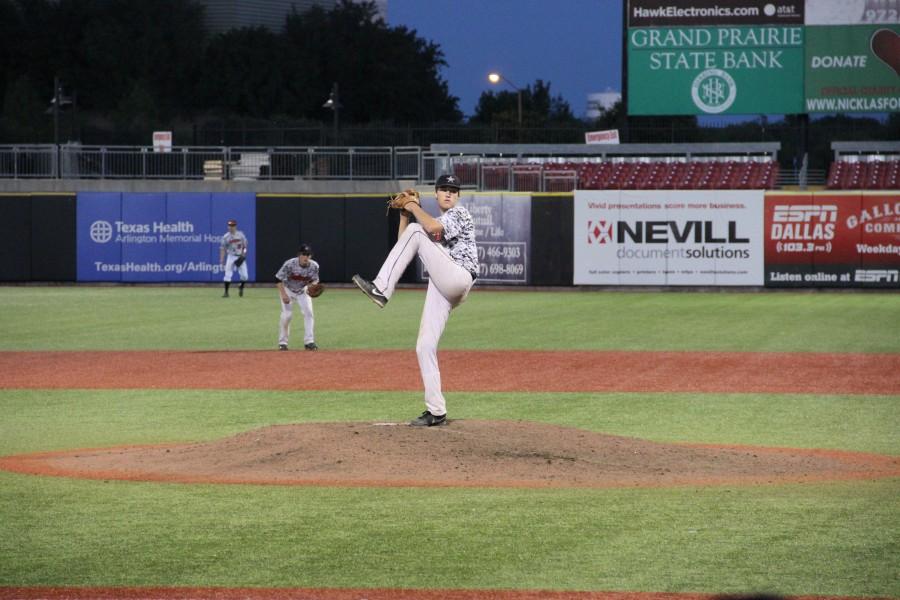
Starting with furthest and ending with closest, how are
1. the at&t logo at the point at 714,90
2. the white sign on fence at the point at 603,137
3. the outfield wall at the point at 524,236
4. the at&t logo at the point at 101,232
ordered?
the white sign on fence at the point at 603,137, the at&t logo at the point at 101,232, the at&t logo at the point at 714,90, the outfield wall at the point at 524,236

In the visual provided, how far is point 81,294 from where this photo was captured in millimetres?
38156

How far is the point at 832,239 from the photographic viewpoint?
1527 inches

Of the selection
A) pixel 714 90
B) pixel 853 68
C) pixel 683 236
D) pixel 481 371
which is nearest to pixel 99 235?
pixel 683 236

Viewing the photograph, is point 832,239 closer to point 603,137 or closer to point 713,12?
point 713,12

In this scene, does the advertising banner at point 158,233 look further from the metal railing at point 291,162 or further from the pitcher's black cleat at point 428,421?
the pitcher's black cleat at point 428,421

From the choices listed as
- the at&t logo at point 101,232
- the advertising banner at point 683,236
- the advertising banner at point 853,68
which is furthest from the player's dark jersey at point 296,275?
the advertising banner at point 853,68

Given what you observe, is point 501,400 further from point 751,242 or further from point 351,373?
point 751,242

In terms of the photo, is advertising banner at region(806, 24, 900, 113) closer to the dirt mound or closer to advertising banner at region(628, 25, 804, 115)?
advertising banner at region(628, 25, 804, 115)

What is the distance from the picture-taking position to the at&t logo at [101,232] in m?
42.6

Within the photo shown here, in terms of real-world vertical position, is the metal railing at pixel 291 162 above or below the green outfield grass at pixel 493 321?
above

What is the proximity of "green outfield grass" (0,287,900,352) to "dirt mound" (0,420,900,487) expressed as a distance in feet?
36.7

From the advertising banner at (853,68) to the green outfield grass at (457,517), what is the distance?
85.6ft

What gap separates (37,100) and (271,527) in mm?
69585

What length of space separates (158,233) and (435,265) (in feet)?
109
